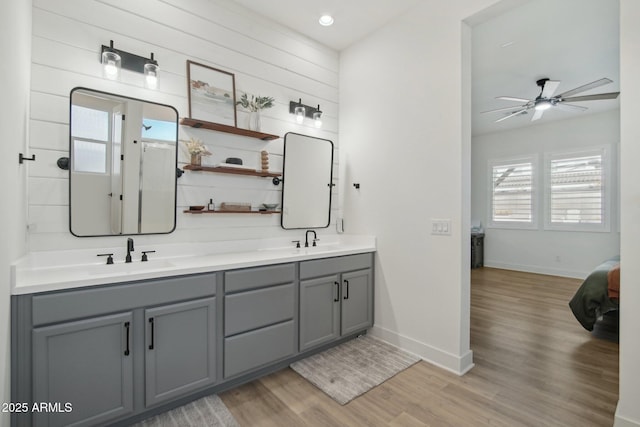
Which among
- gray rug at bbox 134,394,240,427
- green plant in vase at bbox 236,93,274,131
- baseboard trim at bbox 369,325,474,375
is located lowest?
gray rug at bbox 134,394,240,427

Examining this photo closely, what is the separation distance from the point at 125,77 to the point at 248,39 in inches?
46.3

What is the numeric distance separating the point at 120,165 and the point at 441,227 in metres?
2.55

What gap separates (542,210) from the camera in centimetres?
623

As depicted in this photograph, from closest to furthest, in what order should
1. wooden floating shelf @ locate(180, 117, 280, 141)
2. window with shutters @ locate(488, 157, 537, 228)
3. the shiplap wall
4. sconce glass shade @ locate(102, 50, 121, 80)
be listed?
the shiplap wall
sconce glass shade @ locate(102, 50, 121, 80)
wooden floating shelf @ locate(180, 117, 280, 141)
window with shutters @ locate(488, 157, 537, 228)

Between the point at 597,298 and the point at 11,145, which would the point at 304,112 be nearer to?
the point at 11,145

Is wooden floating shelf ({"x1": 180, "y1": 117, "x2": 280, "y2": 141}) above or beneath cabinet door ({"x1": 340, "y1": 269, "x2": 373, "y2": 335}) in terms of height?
above

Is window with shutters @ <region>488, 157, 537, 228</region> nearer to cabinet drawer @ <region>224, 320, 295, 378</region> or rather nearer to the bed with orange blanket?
the bed with orange blanket

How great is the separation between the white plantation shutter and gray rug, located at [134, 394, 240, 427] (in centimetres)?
673

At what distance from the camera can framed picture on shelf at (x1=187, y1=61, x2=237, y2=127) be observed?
8.37 feet

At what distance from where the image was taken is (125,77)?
2248mm

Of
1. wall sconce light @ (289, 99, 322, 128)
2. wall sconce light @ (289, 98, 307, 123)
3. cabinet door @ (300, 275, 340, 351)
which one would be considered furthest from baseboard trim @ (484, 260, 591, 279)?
wall sconce light @ (289, 98, 307, 123)

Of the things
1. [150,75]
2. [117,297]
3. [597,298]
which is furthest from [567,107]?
[117,297]

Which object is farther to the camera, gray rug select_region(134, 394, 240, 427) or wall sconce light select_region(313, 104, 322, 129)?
wall sconce light select_region(313, 104, 322, 129)

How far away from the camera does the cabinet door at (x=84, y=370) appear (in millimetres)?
1533
